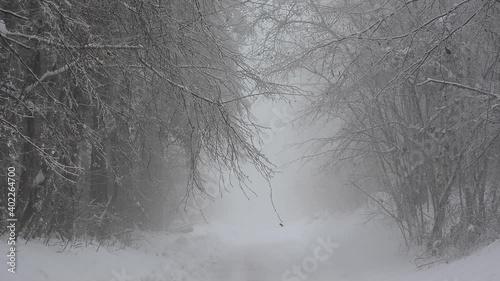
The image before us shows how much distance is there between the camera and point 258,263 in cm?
1223

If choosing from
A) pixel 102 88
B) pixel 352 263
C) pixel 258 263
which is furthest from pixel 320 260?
pixel 102 88

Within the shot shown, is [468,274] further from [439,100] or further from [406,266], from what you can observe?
[439,100]

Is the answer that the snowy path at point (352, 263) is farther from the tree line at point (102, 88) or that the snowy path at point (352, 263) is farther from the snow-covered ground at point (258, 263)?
the tree line at point (102, 88)

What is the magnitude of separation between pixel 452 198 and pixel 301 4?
6.04m

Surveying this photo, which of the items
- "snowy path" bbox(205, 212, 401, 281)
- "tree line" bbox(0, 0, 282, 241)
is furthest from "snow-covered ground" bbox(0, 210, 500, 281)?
"tree line" bbox(0, 0, 282, 241)

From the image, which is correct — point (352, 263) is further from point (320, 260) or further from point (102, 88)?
point (102, 88)

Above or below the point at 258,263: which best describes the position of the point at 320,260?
above

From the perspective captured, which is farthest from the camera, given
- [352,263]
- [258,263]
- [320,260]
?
[258,263]

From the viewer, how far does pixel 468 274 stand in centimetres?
609

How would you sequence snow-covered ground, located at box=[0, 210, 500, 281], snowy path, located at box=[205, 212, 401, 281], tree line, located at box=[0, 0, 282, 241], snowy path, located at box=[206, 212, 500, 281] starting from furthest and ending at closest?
1. snowy path, located at box=[205, 212, 401, 281]
2. snowy path, located at box=[206, 212, 500, 281]
3. snow-covered ground, located at box=[0, 210, 500, 281]
4. tree line, located at box=[0, 0, 282, 241]

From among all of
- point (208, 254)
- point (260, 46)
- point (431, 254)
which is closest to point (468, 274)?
point (431, 254)

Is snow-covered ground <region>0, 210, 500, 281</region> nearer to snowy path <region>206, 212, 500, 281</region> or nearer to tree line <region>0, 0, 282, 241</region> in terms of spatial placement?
snowy path <region>206, 212, 500, 281</region>

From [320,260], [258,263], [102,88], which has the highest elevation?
[102,88]

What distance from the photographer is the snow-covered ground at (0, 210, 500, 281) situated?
6113mm
